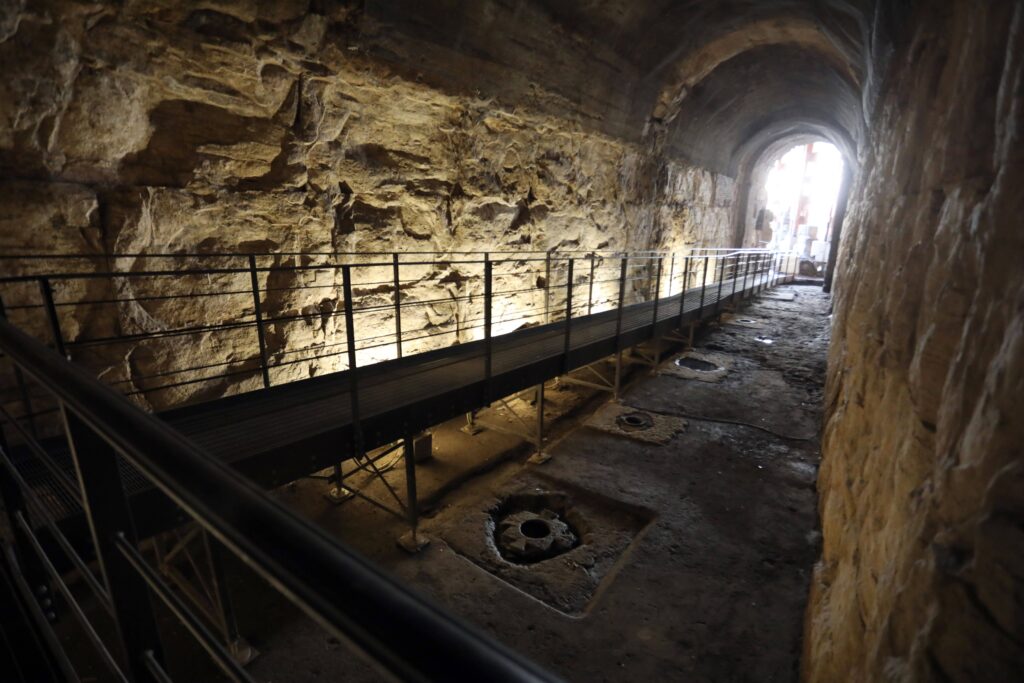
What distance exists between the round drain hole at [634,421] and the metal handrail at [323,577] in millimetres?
5838

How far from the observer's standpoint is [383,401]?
4.09 meters

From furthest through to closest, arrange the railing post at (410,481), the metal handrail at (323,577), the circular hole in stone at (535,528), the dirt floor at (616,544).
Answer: the circular hole in stone at (535,528) → the railing post at (410,481) → the dirt floor at (616,544) → the metal handrail at (323,577)

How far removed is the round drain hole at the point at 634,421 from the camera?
6.18 metres

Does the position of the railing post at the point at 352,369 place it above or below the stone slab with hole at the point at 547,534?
above

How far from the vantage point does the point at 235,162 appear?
15.7 ft

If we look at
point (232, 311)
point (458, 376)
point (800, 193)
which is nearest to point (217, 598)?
point (458, 376)

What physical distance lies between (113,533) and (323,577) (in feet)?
2.45

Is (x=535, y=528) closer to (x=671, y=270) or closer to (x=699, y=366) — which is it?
(x=699, y=366)

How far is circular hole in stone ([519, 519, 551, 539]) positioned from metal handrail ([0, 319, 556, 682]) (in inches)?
163

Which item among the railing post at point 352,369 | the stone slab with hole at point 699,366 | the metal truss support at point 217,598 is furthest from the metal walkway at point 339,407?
the stone slab with hole at point 699,366

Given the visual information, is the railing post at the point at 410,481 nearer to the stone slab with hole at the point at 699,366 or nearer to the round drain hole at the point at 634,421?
the round drain hole at the point at 634,421

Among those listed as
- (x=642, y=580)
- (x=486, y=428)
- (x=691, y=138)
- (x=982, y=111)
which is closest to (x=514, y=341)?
(x=486, y=428)

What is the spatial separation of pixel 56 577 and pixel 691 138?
540 inches

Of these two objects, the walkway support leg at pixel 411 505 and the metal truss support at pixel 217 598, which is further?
the walkway support leg at pixel 411 505
